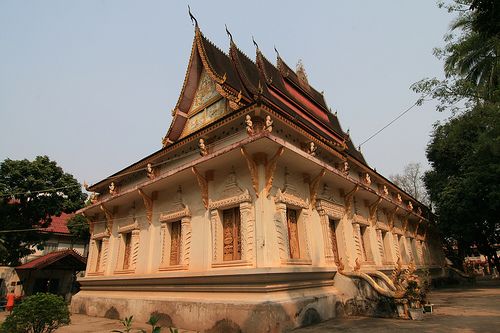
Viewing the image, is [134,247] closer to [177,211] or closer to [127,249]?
[127,249]

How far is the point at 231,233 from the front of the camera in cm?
912

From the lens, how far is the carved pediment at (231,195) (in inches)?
344

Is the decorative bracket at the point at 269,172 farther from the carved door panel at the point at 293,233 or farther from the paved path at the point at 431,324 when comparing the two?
the paved path at the point at 431,324

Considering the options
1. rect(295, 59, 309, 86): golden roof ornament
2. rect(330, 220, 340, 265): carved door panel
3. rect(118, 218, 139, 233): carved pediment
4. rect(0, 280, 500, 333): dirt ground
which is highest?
rect(295, 59, 309, 86): golden roof ornament

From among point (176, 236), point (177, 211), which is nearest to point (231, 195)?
point (177, 211)

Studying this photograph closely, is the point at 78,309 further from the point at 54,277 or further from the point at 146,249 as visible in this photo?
the point at 54,277

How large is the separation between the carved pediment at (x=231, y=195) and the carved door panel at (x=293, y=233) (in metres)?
1.62

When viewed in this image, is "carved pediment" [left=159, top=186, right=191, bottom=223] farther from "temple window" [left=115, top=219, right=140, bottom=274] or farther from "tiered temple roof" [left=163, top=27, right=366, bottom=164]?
"tiered temple roof" [left=163, top=27, right=366, bottom=164]

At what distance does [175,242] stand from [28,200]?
488 inches

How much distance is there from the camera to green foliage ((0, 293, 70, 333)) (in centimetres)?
589

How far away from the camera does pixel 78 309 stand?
13.6 m

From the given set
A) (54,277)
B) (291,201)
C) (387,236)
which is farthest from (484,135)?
(54,277)

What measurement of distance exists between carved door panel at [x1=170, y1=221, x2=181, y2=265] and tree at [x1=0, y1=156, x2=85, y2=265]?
989cm

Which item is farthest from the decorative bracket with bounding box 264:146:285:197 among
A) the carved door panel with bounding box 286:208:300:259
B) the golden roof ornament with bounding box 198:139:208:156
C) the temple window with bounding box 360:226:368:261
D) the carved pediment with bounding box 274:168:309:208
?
the temple window with bounding box 360:226:368:261
